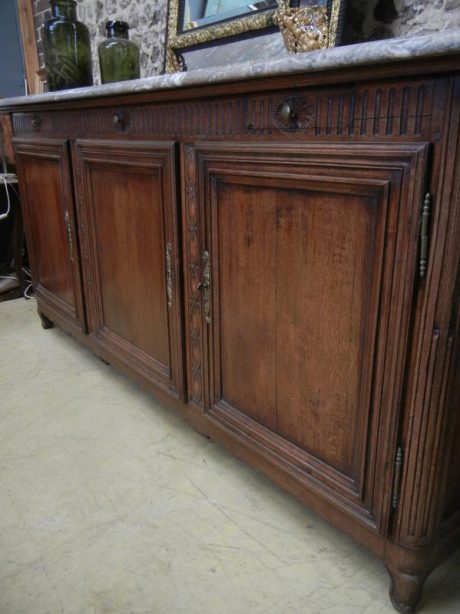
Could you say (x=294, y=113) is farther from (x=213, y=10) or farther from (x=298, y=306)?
(x=213, y=10)

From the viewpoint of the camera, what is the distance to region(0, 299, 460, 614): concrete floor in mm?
965

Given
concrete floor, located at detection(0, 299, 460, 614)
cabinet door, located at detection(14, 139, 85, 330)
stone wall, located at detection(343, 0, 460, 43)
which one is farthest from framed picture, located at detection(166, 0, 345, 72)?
concrete floor, located at detection(0, 299, 460, 614)

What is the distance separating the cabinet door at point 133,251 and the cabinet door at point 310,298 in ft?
0.33

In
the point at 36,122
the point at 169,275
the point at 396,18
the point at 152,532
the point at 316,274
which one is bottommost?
the point at 152,532

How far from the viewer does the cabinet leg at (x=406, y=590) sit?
0.89 meters

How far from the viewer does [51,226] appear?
1871 millimetres

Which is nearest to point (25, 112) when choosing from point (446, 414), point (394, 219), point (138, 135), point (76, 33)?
point (76, 33)

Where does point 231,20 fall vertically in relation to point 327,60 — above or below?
above

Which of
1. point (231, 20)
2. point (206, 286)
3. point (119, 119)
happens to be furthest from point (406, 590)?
point (231, 20)

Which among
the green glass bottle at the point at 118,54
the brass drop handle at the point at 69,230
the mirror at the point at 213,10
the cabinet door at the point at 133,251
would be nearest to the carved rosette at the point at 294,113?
the cabinet door at the point at 133,251

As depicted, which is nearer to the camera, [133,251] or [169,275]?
[169,275]

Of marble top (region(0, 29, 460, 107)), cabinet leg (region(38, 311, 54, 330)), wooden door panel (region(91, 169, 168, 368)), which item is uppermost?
marble top (region(0, 29, 460, 107))

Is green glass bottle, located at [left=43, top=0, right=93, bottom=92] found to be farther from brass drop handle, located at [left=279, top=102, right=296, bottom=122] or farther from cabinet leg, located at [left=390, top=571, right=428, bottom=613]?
cabinet leg, located at [left=390, top=571, right=428, bottom=613]

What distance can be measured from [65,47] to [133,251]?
0.96 meters
